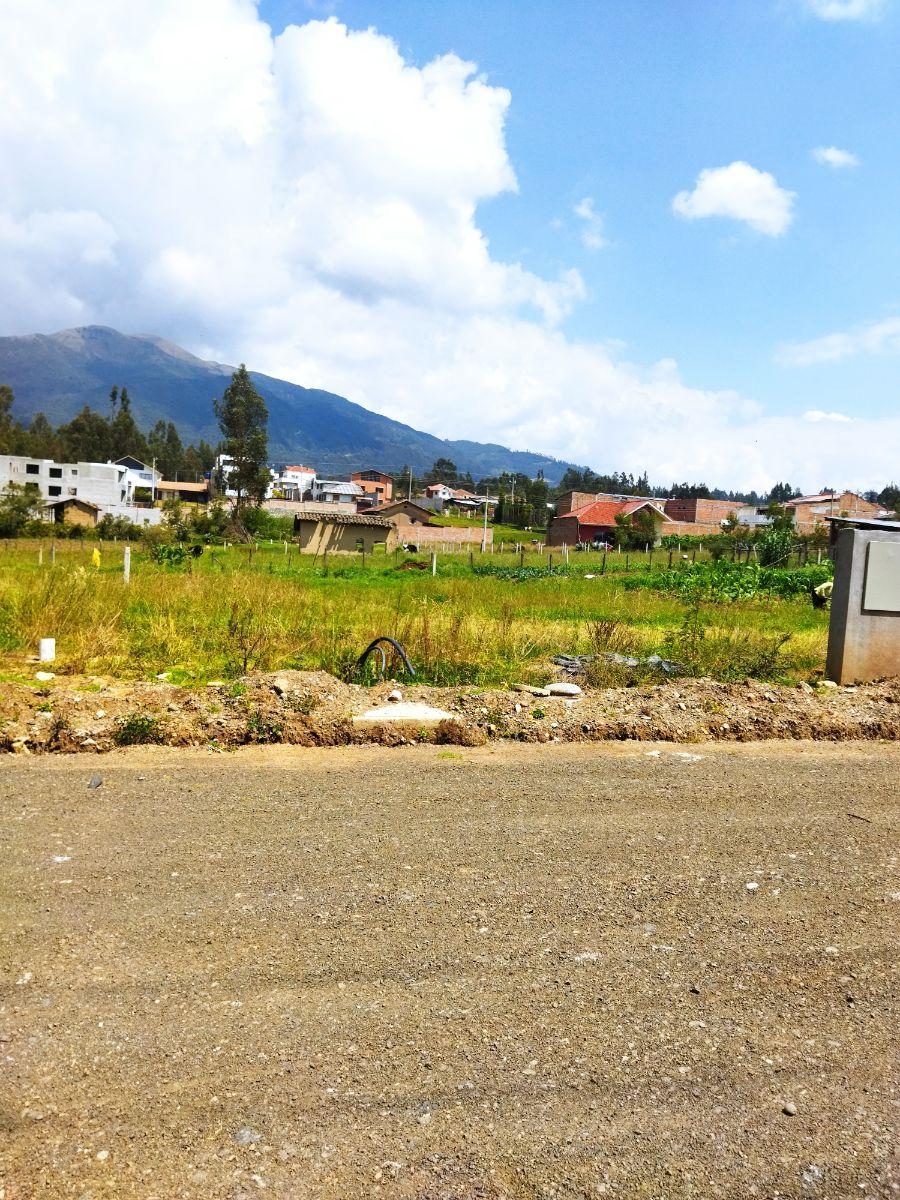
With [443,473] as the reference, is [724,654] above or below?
below

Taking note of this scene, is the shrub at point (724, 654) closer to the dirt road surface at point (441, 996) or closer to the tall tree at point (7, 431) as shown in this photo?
the dirt road surface at point (441, 996)

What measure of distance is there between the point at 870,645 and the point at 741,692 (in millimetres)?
2265

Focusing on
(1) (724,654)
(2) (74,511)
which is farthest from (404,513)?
(1) (724,654)

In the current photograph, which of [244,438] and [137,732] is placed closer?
[137,732]

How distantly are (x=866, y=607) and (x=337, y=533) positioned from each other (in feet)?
144

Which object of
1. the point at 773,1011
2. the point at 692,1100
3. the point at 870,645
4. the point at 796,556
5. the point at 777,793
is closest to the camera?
the point at 692,1100

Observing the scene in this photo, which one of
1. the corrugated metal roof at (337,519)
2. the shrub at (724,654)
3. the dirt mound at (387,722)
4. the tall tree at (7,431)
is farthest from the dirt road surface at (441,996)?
the tall tree at (7,431)

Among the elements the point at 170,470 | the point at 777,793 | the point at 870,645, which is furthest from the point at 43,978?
the point at 170,470

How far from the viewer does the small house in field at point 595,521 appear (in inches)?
2733

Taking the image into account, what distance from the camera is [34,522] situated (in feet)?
178

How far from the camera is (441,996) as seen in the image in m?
3.13

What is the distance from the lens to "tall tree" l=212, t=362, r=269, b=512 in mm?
67375

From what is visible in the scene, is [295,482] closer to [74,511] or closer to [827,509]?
[74,511]

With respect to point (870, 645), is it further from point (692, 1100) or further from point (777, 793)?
point (692, 1100)
